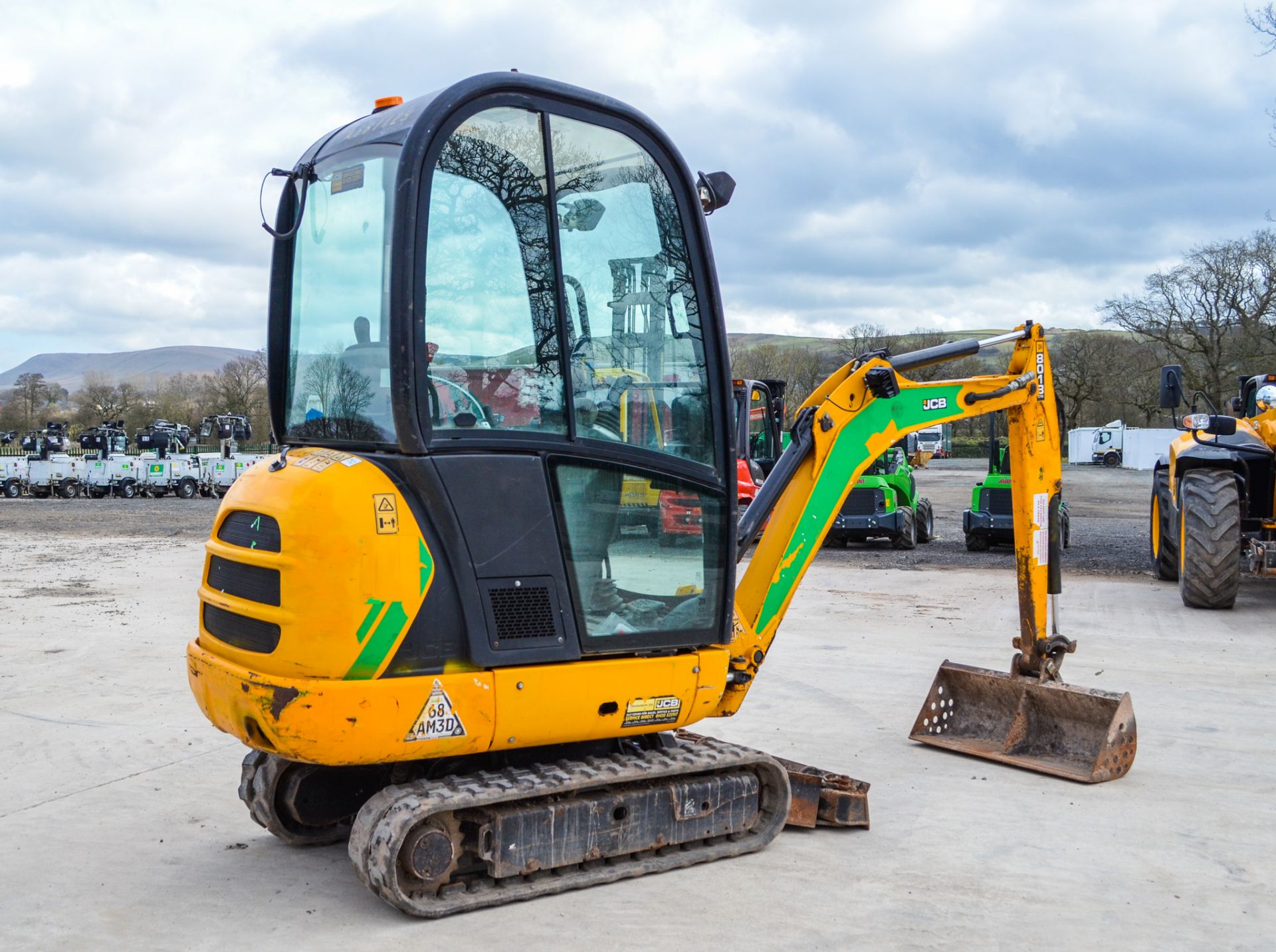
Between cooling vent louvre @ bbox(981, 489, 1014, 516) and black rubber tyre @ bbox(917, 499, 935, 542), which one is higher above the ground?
cooling vent louvre @ bbox(981, 489, 1014, 516)

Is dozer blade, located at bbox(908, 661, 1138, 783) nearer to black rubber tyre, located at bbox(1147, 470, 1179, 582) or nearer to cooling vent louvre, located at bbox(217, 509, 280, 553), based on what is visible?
cooling vent louvre, located at bbox(217, 509, 280, 553)

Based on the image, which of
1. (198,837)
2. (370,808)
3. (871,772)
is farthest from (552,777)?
(871,772)

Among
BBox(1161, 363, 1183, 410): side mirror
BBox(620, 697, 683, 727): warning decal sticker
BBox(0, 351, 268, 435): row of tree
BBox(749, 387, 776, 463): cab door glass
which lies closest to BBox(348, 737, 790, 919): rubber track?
BBox(620, 697, 683, 727): warning decal sticker

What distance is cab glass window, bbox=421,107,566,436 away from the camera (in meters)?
4.20

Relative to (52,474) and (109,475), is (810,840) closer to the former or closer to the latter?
(109,475)

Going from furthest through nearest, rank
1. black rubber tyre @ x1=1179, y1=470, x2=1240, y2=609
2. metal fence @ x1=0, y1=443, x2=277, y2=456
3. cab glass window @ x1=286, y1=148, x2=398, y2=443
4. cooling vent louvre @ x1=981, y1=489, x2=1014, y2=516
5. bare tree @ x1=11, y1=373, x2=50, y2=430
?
bare tree @ x1=11, y1=373, x2=50, y2=430, metal fence @ x1=0, y1=443, x2=277, y2=456, cooling vent louvre @ x1=981, y1=489, x2=1014, y2=516, black rubber tyre @ x1=1179, y1=470, x2=1240, y2=609, cab glass window @ x1=286, y1=148, x2=398, y2=443

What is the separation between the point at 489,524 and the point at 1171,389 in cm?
602

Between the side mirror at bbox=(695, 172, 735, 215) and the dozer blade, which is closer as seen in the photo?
the side mirror at bbox=(695, 172, 735, 215)

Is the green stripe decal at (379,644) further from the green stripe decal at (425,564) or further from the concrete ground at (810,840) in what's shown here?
the concrete ground at (810,840)

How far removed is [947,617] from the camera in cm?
1163

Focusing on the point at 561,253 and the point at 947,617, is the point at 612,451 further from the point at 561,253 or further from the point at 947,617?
the point at 947,617

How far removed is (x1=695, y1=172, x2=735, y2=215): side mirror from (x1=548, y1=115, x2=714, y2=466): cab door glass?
0.19 m

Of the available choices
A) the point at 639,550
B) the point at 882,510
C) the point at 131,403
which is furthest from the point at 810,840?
the point at 131,403

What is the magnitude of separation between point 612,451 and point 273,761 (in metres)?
1.97
